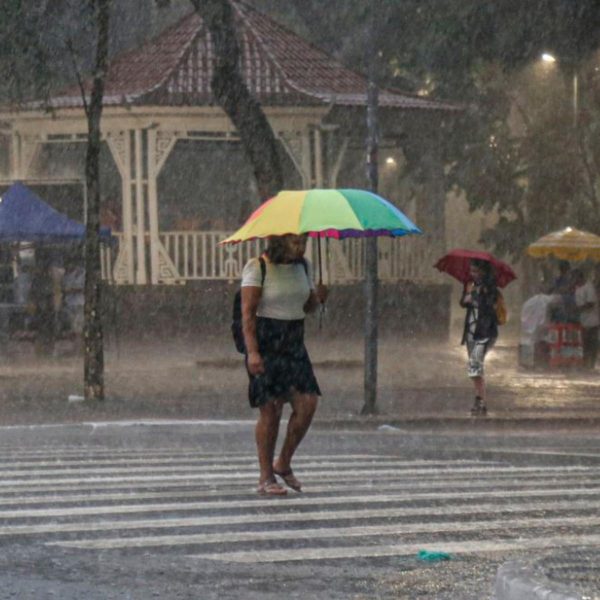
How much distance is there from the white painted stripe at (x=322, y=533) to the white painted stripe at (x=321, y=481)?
1.70 m

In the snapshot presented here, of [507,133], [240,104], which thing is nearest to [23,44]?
[240,104]

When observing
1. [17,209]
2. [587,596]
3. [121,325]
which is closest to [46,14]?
[17,209]

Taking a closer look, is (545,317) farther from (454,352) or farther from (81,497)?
(81,497)

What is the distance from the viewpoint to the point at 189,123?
30.3 m

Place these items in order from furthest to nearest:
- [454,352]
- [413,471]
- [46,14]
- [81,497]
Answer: [454,352], [46,14], [413,471], [81,497]

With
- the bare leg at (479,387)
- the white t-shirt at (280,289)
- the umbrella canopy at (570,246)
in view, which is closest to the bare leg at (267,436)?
the white t-shirt at (280,289)

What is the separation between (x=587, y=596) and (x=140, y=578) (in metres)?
2.30

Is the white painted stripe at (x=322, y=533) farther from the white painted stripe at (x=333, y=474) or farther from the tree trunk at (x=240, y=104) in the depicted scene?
the tree trunk at (x=240, y=104)

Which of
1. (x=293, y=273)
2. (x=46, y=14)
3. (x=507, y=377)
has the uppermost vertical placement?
(x=46, y=14)

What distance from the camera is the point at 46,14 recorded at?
19016 millimetres

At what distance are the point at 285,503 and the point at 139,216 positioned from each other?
20.5 metres

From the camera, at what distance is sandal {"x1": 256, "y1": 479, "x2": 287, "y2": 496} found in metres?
10.6

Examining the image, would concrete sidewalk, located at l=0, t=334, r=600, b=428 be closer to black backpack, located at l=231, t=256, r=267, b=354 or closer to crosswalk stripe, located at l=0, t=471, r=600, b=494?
crosswalk stripe, located at l=0, t=471, r=600, b=494

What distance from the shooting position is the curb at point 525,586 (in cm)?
653
